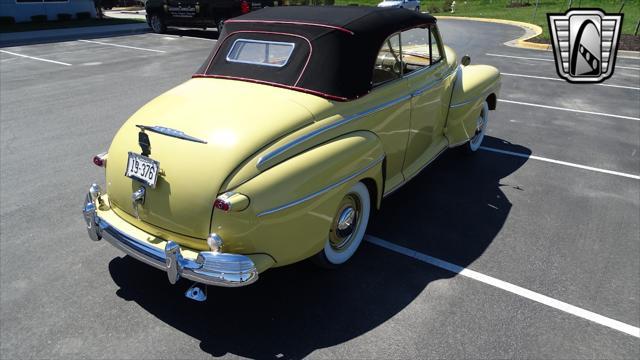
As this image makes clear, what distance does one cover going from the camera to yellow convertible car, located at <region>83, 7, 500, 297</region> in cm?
296

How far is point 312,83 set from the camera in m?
3.67

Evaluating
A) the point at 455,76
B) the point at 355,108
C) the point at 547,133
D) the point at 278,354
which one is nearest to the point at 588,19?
the point at 547,133

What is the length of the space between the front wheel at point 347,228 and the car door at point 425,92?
0.82 metres

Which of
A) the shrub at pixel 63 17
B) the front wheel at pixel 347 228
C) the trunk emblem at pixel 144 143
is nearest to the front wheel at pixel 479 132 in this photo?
the front wheel at pixel 347 228

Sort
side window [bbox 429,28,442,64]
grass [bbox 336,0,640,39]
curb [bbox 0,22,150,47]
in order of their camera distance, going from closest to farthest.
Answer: side window [bbox 429,28,442,64], curb [bbox 0,22,150,47], grass [bbox 336,0,640,39]

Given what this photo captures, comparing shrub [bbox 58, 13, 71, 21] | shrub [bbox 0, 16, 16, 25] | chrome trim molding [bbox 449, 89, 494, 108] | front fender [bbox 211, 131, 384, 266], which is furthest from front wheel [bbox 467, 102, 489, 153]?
shrub [bbox 58, 13, 71, 21]

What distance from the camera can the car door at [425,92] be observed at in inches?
178

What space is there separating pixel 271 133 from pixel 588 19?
18873 mm

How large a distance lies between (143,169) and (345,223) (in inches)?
62.7

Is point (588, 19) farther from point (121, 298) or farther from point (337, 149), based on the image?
point (121, 298)

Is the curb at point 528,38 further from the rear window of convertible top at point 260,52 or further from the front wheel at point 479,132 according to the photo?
the rear window of convertible top at point 260,52

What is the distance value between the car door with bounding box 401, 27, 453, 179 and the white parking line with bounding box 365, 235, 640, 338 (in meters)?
0.76

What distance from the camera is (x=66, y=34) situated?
1803cm

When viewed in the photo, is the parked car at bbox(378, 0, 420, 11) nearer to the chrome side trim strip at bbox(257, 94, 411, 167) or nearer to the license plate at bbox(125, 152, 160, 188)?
the chrome side trim strip at bbox(257, 94, 411, 167)
